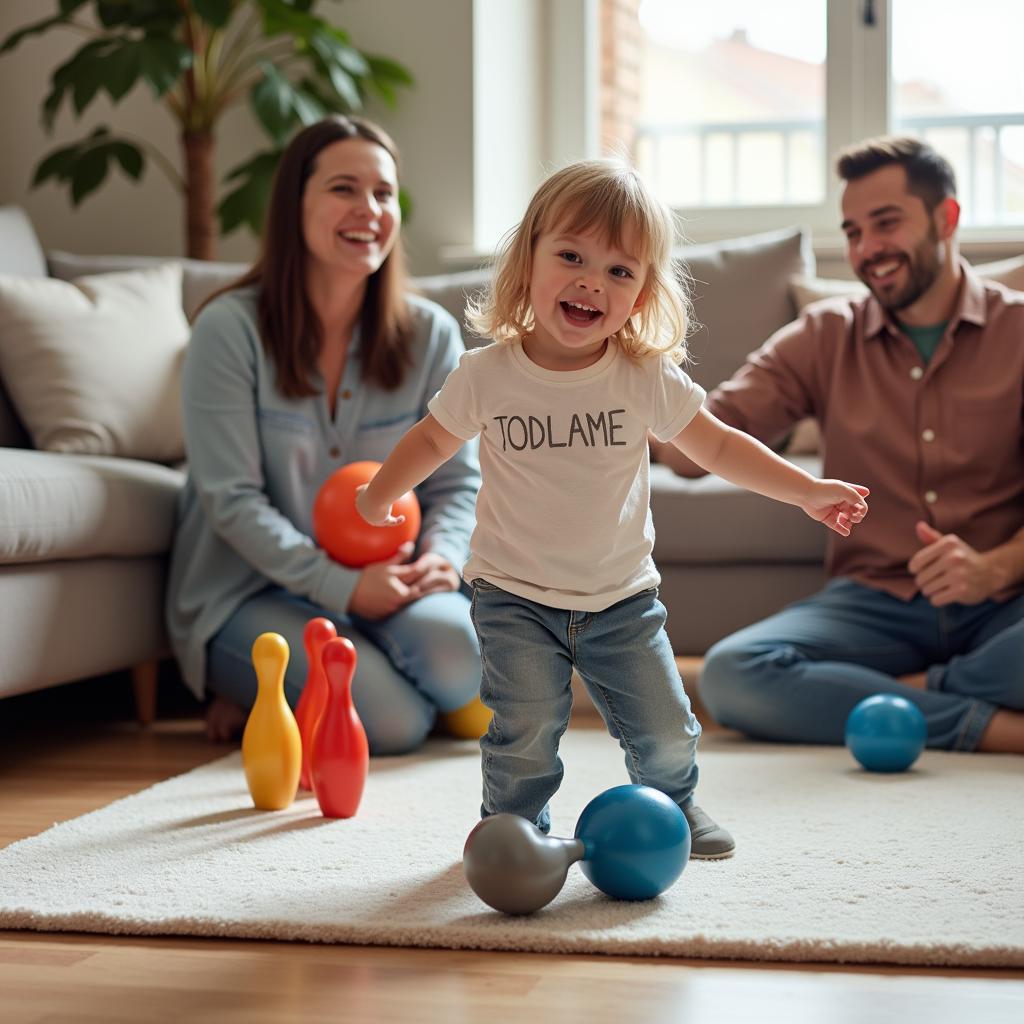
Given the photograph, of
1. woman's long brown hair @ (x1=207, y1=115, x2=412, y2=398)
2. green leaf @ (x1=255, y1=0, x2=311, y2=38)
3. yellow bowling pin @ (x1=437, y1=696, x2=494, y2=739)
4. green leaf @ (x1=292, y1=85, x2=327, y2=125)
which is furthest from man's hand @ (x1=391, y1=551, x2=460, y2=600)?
green leaf @ (x1=255, y1=0, x2=311, y2=38)

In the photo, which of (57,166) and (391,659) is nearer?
(391,659)

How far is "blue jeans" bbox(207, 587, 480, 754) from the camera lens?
221cm

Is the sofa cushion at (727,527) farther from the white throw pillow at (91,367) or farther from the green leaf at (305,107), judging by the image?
the green leaf at (305,107)

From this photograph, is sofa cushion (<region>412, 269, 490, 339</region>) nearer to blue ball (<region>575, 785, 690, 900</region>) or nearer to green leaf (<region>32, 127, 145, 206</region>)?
green leaf (<region>32, 127, 145, 206</region>)

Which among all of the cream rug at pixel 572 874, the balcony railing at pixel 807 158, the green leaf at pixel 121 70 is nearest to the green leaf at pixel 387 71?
the green leaf at pixel 121 70

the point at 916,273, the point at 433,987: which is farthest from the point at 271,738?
the point at 916,273

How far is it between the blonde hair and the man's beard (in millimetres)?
889

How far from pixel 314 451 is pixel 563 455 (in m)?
0.96

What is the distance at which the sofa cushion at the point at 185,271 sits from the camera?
10.3ft

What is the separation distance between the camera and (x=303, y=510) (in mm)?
2375

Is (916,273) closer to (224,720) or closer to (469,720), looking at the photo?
(469,720)

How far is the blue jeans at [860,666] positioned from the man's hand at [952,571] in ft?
0.24

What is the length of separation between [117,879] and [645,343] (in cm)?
83

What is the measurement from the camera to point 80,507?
2.19 metres
